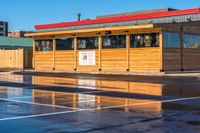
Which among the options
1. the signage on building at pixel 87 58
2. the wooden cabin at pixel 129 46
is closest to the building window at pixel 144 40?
the wooden cabin at pixel 129 46

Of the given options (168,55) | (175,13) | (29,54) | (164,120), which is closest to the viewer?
(164,120)

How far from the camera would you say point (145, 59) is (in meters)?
32.8

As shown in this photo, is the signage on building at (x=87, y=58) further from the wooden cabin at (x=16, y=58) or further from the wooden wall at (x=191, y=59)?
the wooden cabin at (x=16, y=58)

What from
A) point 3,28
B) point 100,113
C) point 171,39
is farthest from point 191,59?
point 3,28

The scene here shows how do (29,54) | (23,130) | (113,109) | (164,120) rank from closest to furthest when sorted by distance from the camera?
(23,130), (164,120), (113,109), (29,54)

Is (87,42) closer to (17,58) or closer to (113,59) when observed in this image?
(113,59)

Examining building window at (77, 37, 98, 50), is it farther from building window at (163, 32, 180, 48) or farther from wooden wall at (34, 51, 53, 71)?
building window at (163, 32, 180, 48)

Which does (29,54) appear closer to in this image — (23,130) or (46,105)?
(46,105)

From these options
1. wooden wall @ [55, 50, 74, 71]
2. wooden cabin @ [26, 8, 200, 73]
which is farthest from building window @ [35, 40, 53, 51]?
wooden wall @ [55, 50, 74, 71]

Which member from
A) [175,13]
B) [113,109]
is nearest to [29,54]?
[175,13]

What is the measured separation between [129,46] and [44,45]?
10715 millimetres

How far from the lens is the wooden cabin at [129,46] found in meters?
32.4

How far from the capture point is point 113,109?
12352 millimetres

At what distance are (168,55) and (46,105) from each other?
20.4m
